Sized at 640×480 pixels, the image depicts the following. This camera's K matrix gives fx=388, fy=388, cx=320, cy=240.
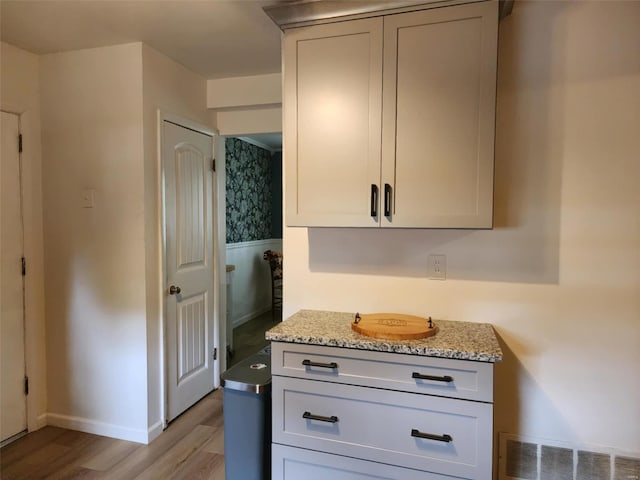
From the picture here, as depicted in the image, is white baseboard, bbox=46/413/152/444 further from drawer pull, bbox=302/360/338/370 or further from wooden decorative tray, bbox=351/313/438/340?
wooden decorative tray, bbox=351/313/438/340

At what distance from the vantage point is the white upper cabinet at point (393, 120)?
157cm

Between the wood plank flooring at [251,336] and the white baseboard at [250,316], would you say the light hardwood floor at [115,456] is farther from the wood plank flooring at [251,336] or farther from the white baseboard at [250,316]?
the white baseboard at [250,316]

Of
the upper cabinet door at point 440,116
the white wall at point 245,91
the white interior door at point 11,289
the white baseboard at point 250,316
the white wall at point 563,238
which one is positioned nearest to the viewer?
the upper cabinet door at point 440,116

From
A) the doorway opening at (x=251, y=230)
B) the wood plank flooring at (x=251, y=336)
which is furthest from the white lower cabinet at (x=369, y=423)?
the doorway opening at (x=251, y=230)

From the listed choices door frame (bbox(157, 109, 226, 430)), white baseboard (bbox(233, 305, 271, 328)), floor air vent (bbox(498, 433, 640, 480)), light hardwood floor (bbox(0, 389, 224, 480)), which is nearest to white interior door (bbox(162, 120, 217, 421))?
door frame (bbox(157, 109, 226, 430))

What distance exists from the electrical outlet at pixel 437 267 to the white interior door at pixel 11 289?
8.35ft

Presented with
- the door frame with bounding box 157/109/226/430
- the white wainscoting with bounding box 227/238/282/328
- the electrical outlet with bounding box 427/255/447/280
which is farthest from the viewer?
the white wainscoting with bounding box 227/238/282/328

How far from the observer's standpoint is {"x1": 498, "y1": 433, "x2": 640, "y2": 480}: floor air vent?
1.72 m

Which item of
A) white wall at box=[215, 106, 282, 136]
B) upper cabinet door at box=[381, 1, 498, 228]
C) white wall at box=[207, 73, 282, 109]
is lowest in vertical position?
upper cabinet door at box=[381, 1, 498, 228]

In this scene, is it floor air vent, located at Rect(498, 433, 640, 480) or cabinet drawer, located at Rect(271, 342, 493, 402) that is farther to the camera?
floor air vent, located at Rect(498, 433, 640, 480)

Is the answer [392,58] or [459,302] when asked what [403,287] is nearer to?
[459,302]

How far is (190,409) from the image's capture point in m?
2.92

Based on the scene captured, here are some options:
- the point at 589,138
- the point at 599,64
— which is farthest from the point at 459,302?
the point at 599,64

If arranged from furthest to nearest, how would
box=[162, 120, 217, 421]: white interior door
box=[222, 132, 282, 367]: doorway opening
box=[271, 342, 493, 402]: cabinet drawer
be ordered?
box=[222, 132, 282, 367]: doorway opening < box=[162, 120, 217, 421]: white interior door < box=[271, 342, 493, 402]: cabinet drawer
